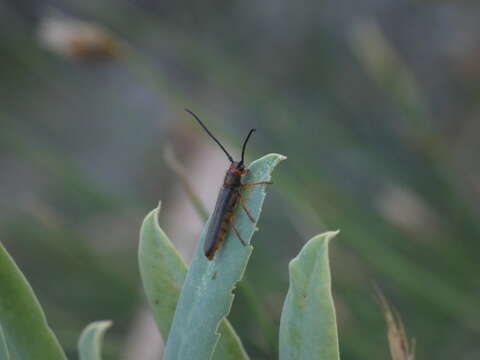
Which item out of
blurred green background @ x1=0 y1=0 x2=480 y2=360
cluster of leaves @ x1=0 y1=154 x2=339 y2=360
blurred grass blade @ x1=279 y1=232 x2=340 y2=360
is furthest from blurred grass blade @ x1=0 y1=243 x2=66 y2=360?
blurred green background @ x1=0 y1=0 x2=480 y2=360

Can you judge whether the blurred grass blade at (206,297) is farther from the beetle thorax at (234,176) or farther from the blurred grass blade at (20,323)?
the beetle thorax at (234,176)

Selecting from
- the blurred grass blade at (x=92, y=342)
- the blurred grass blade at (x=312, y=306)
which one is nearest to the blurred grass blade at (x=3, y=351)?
the blurred grass blade at (x=92, y=342)

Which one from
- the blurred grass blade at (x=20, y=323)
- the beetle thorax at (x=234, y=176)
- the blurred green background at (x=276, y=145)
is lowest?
the blurred grass blade at (x=20, y=323)

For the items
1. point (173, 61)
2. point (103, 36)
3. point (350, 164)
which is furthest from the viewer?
point (173, 61)

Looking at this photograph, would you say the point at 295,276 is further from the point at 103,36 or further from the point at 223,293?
the point at 103,36

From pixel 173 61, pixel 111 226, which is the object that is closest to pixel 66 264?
pixel 111 226
